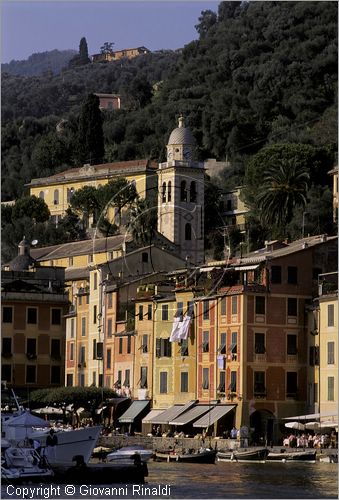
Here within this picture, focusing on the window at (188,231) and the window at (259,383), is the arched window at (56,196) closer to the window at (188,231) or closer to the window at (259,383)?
the window at (188,231)

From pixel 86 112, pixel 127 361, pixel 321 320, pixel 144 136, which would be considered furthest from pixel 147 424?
pixel 144 136

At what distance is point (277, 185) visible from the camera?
127188 millimetres

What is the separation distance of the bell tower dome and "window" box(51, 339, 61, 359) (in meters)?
35.8

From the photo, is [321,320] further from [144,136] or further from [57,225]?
[144,136]

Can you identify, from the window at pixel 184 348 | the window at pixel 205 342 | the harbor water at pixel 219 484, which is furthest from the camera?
the window at pixel 184 348

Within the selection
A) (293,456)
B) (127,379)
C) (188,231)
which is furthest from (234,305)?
(188,231)

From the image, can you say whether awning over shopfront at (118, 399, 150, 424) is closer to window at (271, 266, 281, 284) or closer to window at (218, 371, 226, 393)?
window at (218, 371, 226, 393)

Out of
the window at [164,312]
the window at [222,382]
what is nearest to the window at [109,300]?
the window at [164,312]

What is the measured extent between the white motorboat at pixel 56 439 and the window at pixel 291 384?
2601cm

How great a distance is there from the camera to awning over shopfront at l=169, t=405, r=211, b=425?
8616cm

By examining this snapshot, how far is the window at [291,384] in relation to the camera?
284 feet

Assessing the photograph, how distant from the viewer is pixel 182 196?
145m

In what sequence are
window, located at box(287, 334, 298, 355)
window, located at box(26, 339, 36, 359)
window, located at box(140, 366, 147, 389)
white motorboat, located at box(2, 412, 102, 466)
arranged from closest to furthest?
white motorboat, located at box(2, 412, 102, 466), window, located at box(287, 334, 298, 355), window, located at box(140, 366, 147, 389), window, located at box(26, 339, 36, 359)

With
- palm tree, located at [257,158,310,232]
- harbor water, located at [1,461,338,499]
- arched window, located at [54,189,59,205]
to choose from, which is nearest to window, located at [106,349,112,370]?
palm tree, located at [257,158,310,232]
